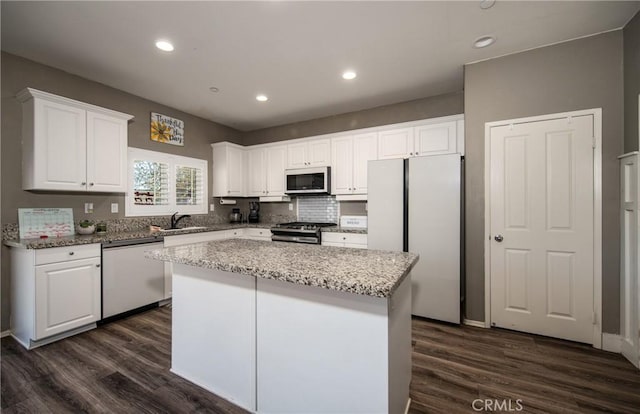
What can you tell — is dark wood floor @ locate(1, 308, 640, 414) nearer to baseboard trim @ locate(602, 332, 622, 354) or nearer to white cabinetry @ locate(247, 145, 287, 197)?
baseboard trim @ locate(602, 332, 622, 354)

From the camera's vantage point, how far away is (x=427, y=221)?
9.46ft

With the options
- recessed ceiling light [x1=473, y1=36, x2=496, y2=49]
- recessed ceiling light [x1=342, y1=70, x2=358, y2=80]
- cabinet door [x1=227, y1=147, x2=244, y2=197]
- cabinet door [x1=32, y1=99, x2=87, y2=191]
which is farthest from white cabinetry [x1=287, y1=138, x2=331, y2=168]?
cabinet door [x1=32, y1=99, x2=87, y2=191]

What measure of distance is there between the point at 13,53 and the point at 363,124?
3956 millimetres

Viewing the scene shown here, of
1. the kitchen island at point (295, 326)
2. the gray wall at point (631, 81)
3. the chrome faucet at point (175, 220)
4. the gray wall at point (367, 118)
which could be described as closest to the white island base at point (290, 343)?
the kitchen island at point (295, 326)

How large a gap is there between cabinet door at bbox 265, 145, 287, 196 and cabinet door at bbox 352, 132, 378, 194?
4.09 ft

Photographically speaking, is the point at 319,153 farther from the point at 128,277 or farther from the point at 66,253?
the point at 66,253

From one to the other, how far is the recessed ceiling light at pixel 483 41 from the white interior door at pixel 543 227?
2.55 feet

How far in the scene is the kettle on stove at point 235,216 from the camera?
15.9ft

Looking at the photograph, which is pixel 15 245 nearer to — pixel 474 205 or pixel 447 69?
pixel 474 205

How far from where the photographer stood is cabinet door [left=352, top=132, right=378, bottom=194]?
374cm

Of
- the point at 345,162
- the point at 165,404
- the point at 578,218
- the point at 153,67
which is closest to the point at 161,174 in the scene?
the point at 153,67

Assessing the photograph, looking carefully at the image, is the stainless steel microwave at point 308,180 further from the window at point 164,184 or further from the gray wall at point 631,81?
the gray wall at point 631,81

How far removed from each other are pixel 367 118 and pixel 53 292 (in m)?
4.16

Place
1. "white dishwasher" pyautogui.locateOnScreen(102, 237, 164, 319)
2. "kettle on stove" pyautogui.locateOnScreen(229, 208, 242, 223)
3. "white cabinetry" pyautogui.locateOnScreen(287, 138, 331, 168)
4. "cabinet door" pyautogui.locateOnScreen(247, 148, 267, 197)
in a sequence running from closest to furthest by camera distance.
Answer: "white dishwasher" pyautogui.locateOnScreen(102, 237, 164, 319), "white cabinetry" pyautogui.locateOnScreen(287, 138, 331, 168), "cabinet door" pyautogui.locateOnScreen(247, 148, 267, 197), "kettle on stove" pyautogui.locateOnScreen(229, 208, 242, 223)
